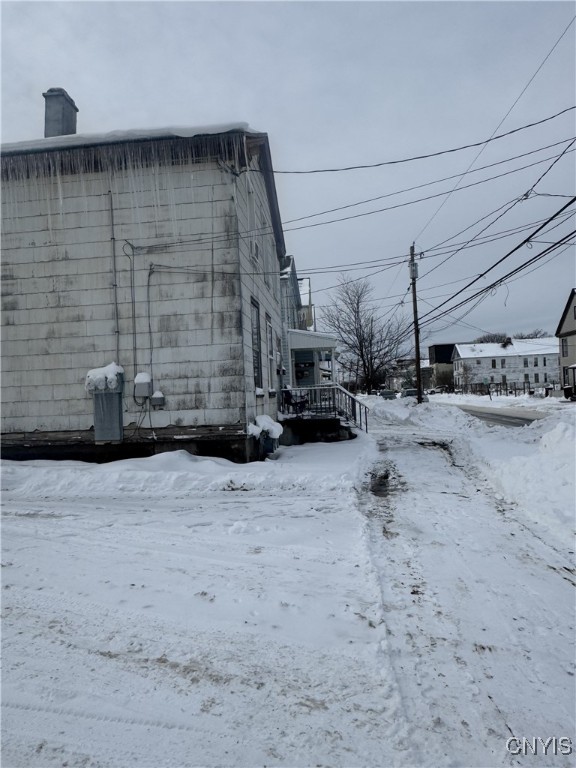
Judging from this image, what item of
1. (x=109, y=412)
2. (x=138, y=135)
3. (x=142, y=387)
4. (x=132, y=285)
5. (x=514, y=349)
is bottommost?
(x=109, y=412)

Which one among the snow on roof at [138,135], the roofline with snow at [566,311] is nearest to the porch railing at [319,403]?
the snow on roof at [138,135]

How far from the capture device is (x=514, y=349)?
6919 centimetres

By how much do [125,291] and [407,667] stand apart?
27.3 feet

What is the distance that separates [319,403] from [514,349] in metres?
65.4

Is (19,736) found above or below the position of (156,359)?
below

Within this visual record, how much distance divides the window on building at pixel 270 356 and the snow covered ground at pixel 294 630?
6.14 meters

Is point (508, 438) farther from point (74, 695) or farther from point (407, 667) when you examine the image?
point (74, 695)

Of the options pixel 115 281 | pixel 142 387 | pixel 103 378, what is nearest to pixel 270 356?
pixel 142 387

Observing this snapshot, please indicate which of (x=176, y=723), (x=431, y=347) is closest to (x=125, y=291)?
(x=176, y=723)

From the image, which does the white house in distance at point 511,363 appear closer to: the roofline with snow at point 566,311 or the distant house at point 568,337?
the roofline with snow at point 566,311

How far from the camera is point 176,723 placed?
7.36 ft

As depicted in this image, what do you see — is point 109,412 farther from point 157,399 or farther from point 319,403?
point 319,403

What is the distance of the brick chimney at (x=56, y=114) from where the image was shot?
10.3 m

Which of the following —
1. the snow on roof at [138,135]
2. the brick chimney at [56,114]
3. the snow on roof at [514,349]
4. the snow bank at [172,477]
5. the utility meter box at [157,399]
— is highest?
the brick chimney at [56,114]
